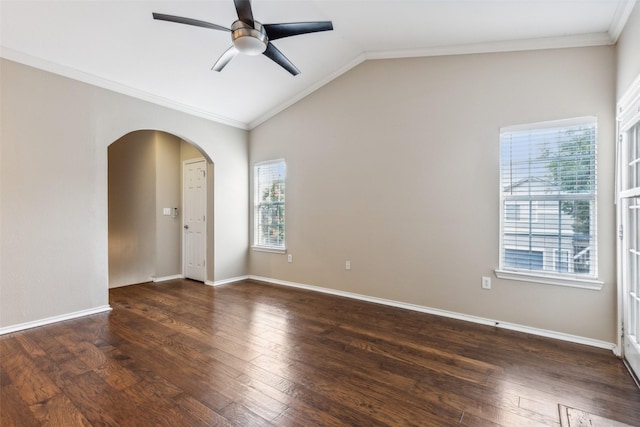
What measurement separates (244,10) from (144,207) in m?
4.35

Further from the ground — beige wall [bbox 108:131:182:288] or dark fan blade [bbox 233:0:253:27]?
dark fan blade [bbox 233:0:253:27]

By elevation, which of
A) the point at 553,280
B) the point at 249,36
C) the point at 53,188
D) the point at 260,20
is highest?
the point at 260,20

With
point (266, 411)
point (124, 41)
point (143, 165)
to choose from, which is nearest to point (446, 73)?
point (124, 41)

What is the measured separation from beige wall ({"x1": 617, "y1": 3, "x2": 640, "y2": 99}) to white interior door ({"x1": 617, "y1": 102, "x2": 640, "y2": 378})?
0.93ft

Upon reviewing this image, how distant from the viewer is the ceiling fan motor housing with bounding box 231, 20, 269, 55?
96.0 inches

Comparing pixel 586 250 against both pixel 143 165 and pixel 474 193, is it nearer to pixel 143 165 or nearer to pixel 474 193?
pixel 474 193

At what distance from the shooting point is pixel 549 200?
2.93m

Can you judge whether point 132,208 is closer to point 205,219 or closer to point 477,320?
point 205,219

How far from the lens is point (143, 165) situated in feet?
17.9

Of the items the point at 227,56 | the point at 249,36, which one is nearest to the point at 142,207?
the point at 227,56

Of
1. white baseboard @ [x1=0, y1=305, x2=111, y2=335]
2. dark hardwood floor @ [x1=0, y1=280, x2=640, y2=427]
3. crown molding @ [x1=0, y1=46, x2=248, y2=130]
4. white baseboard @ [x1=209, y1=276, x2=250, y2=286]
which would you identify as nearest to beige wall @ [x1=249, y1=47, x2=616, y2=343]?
dark hardwood floor @ [x1=0, y1=280, x2=640, y2=427]

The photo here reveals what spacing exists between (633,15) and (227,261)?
541 cm

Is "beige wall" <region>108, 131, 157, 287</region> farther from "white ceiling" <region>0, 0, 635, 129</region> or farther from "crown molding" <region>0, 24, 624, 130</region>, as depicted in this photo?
"white ceiling" <region>0, 0, 635, 129</region>

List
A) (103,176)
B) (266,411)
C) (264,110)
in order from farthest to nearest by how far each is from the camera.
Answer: (264,110) < (103,176) < (266,411)
